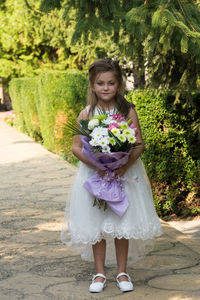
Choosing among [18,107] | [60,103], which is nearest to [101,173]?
[60,103]

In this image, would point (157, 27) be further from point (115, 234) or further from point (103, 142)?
point (115, 234)

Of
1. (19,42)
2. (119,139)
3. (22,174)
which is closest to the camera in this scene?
(119,139)

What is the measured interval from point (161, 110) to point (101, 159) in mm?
2614

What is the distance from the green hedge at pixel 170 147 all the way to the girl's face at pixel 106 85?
2.26m

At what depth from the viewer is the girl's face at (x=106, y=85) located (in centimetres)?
385

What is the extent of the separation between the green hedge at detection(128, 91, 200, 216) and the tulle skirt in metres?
2.21

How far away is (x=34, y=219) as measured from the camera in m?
5.95

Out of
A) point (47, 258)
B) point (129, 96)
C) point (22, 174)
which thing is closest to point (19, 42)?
point (22, 174)

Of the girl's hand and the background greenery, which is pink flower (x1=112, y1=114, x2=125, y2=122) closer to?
the girl's hand

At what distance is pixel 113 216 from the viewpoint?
12.4ft

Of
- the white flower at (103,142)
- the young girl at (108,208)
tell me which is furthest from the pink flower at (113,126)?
the young girl at (108,208)

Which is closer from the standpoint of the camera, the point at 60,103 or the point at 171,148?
the point at 171,148

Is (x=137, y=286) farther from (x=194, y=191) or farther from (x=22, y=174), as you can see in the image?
(x=22, y=174)

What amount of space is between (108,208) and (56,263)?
900 mm
